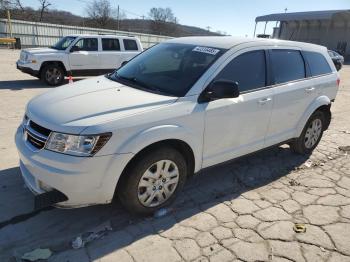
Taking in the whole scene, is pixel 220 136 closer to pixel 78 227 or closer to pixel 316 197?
pixel 316 197

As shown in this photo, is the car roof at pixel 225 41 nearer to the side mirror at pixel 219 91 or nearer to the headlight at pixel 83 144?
the side mirror at pixel 219 91

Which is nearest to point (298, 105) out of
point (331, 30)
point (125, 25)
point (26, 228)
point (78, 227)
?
point (78, 227)

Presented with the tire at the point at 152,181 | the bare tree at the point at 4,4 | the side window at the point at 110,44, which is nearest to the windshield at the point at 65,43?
the side window at the point at 110,44

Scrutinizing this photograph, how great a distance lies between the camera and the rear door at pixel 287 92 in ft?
14.9

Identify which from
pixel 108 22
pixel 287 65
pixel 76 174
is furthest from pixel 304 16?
pixel 76 174

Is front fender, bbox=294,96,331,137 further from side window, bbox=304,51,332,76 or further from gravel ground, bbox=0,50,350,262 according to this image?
gravel ground, bbox=0,50,350,262

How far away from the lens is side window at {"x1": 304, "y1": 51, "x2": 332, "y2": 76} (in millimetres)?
5246

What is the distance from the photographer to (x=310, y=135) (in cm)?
555

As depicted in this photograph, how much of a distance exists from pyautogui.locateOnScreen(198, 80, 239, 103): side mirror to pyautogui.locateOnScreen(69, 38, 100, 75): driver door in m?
9.26

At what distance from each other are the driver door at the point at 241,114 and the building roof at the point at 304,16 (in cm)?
4182

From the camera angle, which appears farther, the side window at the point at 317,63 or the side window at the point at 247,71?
the side window at the point at 317,63

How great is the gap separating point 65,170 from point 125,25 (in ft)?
220

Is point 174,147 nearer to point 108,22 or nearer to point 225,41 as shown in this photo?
point 225,41

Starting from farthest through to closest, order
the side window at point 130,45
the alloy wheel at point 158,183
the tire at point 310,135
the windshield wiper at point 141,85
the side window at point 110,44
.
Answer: the side window at point 130,45, the side window at point 110,44, the tire at point 310,135, the windshield wiper at point 141,85, the alloy wheel at point 158,183
